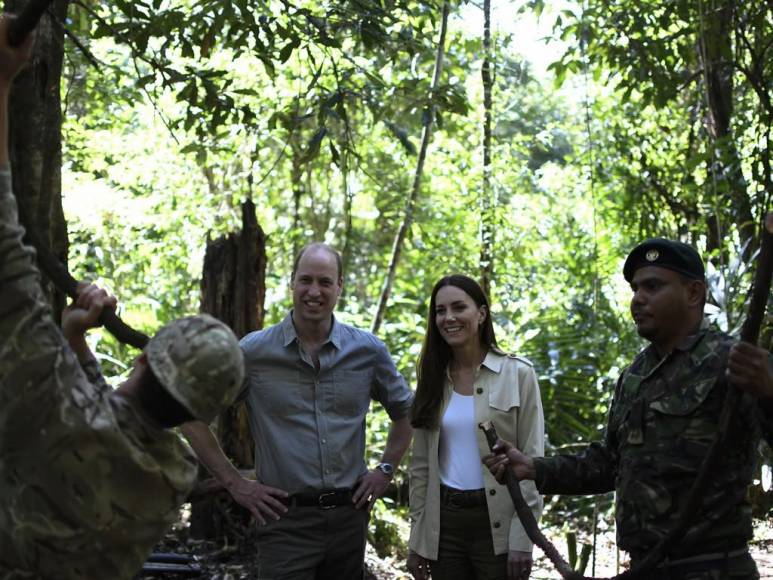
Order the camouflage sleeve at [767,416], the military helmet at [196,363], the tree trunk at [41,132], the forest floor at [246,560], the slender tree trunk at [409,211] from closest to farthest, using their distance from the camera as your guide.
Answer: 1. the military helmet at [196,363]
2. the camouflage sleeve at [767,416]
3. the tree trunk at [41,132]
4. the forest floor at [246,560]
5. the slender tree trunk at [409,211]

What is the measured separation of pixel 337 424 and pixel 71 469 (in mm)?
2132

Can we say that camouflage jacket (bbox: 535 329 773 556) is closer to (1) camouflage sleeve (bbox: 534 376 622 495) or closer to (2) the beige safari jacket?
(1) camouflage sleeve (bbox: 534 376 622 495)

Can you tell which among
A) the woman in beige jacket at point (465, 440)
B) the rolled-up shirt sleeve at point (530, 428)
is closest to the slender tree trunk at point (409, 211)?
the woman in beige jacket at point (465, 440)

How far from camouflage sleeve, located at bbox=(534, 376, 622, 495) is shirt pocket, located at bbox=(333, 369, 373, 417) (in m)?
1.10

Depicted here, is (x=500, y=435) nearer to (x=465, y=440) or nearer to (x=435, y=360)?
(x=465, y=440)

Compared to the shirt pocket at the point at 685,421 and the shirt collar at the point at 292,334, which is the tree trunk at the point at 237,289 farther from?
the shirt pocket at the point at 685,421

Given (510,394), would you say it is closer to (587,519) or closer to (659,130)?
(587,519)

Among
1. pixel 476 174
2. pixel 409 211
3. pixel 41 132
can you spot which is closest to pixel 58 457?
pixel 41 132

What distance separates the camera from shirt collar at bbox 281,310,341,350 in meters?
4.26

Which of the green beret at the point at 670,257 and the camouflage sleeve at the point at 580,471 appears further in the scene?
the camouflage sleeve at the point at 580,471

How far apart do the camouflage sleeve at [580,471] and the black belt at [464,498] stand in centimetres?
71

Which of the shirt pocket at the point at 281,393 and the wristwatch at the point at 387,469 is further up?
the shirt pocket at the point at 281,393

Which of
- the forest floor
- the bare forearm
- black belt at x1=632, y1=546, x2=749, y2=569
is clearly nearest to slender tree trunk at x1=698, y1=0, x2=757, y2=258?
the forest floor

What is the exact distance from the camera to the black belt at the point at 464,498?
13.6 feet
